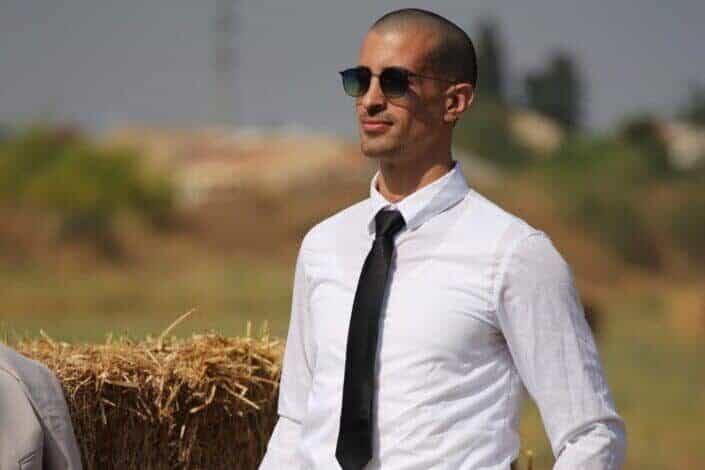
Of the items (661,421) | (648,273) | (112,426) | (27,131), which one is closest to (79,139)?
(27,131)

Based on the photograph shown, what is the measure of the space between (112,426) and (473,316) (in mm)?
1552

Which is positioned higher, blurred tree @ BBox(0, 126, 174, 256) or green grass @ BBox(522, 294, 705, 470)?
green grass @ BBox(522, 294, 705, 470)

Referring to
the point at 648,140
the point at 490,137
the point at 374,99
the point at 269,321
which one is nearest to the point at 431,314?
the point at 374,99

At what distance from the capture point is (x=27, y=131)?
56.0 metres

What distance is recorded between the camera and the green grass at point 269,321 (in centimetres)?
1805

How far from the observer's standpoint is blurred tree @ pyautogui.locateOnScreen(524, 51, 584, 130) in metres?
86.6

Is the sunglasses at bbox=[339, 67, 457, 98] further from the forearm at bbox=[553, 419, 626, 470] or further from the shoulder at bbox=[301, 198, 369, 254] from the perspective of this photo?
the forearm at bbox=[553, 419, 626, 470]

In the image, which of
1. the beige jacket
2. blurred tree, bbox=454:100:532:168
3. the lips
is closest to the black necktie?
the lips

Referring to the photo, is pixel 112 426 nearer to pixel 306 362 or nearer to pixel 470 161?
pixel 306 362

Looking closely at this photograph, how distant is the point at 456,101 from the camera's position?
3.44 meters

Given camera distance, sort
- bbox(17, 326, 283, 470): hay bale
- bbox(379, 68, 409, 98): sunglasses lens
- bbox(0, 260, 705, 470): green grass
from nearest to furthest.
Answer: bbox(379, 68, 409, 98): sunglasses lens, bbox(17, 326, 283, 470): hay bale, bbox(0, 260, 705, 470): green grass

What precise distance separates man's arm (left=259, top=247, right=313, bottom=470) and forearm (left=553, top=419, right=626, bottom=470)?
68 centimetres

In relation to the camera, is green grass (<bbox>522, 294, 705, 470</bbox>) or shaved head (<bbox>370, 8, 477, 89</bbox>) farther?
green grass (<bbox>522, 294, 705, 470</bbox>)

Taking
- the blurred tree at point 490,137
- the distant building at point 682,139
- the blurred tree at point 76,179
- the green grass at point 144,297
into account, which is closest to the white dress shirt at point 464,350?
the green grass at point 144,297
